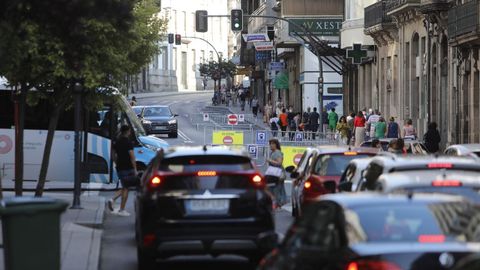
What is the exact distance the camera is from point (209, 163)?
1411cm

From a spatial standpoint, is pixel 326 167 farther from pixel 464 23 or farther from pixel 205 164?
pixel 464 23

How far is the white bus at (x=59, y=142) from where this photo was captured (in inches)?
1146

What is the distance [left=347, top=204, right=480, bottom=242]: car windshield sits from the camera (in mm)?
8195

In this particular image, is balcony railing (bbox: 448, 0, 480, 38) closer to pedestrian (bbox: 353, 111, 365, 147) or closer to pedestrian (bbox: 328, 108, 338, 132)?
pedestrian (bbox: 353, 111, 365, 147)

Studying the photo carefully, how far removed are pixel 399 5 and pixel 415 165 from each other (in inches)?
1398

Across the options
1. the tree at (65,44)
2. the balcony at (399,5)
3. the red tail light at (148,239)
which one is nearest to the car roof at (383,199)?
the red tail light at (148,239)

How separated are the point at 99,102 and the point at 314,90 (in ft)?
151

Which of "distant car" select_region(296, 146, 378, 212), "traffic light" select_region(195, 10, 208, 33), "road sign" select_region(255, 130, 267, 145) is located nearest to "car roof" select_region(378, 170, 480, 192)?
"distant car" select_region(296, 146, 378, 212)

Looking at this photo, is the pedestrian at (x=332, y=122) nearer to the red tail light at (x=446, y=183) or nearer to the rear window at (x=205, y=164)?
the rear window at (x=205, y=164)

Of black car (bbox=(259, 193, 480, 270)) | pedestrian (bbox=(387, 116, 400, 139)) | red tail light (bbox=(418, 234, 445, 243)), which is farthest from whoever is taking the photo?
pedestrian (bbox=(387, 116, 400, 139))

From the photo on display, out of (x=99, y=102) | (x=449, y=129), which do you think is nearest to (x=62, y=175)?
(x=99, y=102)

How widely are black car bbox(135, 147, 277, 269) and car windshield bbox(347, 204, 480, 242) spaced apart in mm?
5044

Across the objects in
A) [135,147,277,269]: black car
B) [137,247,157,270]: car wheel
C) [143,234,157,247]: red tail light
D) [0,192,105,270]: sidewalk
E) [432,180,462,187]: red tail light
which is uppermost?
[432,180,462,187]: red tail light

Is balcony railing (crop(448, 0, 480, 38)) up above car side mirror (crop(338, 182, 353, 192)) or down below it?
above
